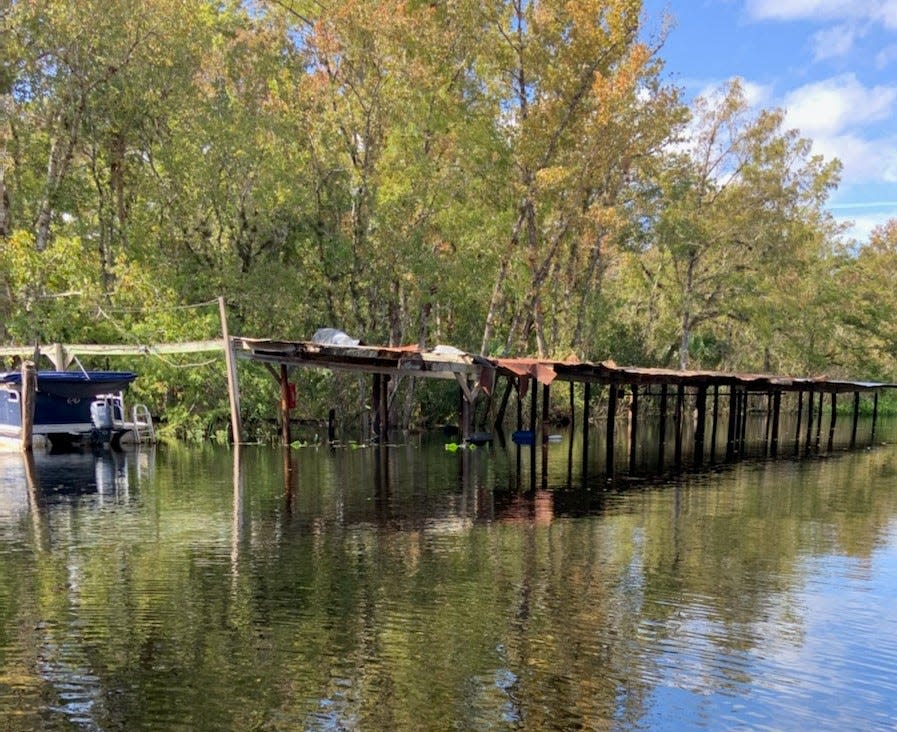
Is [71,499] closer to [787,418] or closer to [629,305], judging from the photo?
[629,305]

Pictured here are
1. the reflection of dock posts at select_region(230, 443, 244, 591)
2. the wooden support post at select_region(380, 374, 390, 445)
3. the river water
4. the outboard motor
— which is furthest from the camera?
the wooden support post at select_region(380, 374, 390, 445)

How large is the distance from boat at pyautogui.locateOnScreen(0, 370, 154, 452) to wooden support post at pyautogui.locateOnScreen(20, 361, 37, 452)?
68 centimetres

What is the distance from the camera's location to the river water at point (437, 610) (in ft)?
22.5

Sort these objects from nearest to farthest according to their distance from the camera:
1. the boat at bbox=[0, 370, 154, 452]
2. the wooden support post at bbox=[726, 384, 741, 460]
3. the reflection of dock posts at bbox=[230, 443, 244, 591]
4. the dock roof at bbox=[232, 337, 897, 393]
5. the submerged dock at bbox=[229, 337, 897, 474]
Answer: the reflection of dock posts at bbox=[230, 443, 244, 591], the dock roof at bbox=[232, 337, 897, 393], the submerged dock at bbox=[229, 337, 897, 474], the boat at bbox=[0, 370, 154, 452], the wooden support post at bbox=[726, 384, 741, 460]

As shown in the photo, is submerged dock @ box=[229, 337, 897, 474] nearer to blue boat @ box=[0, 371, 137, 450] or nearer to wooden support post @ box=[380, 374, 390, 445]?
wooden support post @ box=[380, 374, 390, 445]

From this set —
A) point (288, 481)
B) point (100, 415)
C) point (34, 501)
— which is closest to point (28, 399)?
point (100, 415)

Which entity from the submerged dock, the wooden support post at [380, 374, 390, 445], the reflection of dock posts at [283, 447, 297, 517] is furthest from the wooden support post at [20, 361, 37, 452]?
the wooden support post at [380, 374, 390, 445]

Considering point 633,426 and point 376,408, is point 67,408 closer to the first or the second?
point 376,408

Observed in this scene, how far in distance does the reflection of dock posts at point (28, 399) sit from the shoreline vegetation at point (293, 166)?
12.3 feet

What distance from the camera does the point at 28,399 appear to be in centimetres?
2262

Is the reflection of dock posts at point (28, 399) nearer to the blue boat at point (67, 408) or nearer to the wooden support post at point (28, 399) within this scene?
the wooden support post at point (28, 399)

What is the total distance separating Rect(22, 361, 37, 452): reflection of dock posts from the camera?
22266mm

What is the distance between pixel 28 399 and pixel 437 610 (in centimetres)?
1720

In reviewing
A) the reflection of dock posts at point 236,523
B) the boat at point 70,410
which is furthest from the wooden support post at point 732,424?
the boat at point 70,410
